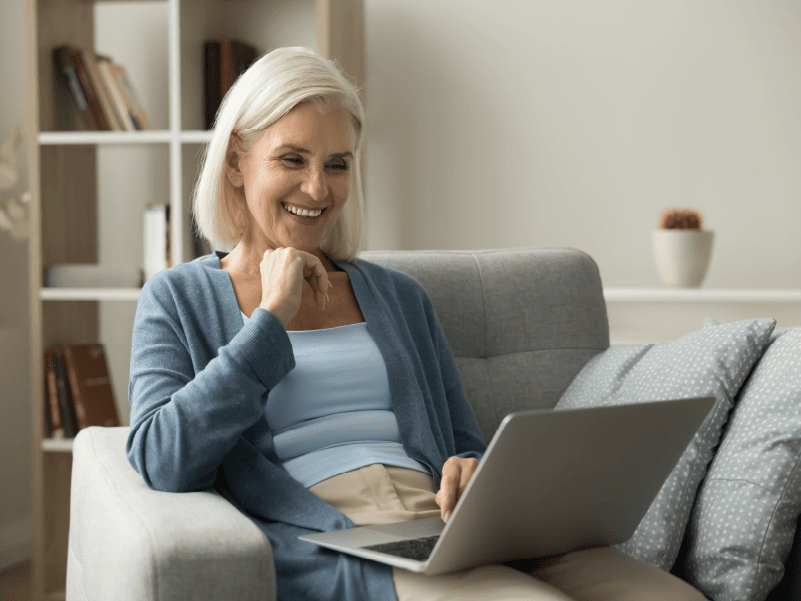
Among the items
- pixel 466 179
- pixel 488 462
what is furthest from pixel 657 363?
pixel 466 179

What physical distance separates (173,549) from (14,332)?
82.7 inches

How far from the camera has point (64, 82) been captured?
2.35 metres

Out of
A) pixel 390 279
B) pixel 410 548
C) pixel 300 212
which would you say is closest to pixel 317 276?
pixel 300 212

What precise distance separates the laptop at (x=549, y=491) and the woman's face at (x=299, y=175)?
0.48m

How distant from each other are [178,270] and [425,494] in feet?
1.62

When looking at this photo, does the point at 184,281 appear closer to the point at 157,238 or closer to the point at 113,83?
the point at 157,238

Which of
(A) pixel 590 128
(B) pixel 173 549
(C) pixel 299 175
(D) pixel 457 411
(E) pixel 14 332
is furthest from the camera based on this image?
(E) pixel 14 332

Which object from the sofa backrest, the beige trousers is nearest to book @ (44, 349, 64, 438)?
the sofa backrest

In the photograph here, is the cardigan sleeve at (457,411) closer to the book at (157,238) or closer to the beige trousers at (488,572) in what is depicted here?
the beige trousers at (488,572)

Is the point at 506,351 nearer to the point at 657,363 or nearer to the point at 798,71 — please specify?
the point at 657,363

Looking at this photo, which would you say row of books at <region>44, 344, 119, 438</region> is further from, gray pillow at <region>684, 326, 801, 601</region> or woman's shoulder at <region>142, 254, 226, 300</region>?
gray pillow at <region>684, 326, 801, 601</region>

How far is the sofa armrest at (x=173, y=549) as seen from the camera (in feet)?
2.78

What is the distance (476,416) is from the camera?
161cm

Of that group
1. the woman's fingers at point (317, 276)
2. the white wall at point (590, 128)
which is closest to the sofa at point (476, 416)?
the woman's fingers at point (317, 276)
